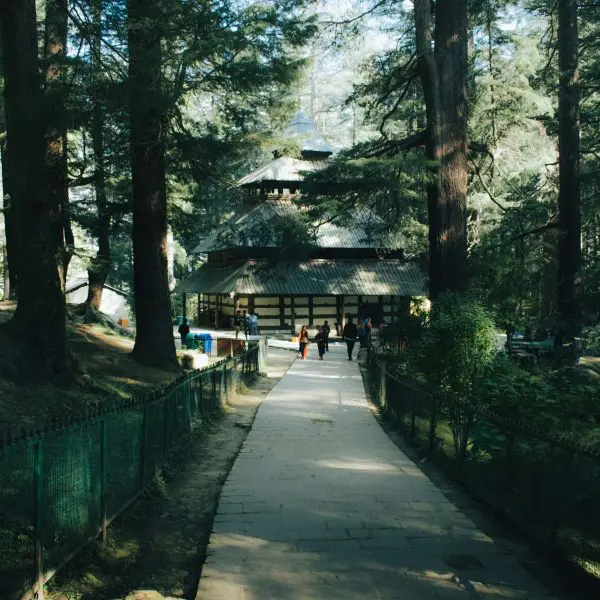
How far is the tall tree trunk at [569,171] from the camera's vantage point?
15742 millimetres

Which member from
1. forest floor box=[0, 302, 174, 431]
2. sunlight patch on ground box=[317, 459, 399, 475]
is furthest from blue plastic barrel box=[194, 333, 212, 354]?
sunlight patch on ground box=[317, 459, 399, 475]

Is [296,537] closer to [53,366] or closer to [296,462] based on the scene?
[296,462]

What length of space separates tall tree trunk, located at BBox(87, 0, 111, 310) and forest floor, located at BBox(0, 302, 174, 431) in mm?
3800

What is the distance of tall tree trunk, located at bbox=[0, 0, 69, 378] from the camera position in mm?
11039

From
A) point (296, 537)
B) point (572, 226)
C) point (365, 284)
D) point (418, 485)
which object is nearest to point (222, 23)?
point (572, 226)

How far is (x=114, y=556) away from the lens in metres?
5.57

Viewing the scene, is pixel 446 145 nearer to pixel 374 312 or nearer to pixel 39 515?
pixel 39 515

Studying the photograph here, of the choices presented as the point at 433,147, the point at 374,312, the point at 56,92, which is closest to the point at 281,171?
the point at 374,312

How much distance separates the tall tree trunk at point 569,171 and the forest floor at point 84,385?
991cm

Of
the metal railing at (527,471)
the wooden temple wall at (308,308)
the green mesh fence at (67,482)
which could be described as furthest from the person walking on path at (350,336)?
the green mesh fence at (67,482)

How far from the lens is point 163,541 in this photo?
6.07m

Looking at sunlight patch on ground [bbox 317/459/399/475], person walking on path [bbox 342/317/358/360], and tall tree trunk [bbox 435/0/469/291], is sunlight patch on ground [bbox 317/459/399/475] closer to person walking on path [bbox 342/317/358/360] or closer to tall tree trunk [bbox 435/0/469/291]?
tall tree trunk [bbox 435/0/469/291]

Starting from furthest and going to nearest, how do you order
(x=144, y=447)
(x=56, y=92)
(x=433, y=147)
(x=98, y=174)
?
1. (x=98, y=174)
2. (x=433, y=147)
3. (x=56, y=92)
4. (x=144, y=447)

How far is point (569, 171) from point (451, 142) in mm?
3383
